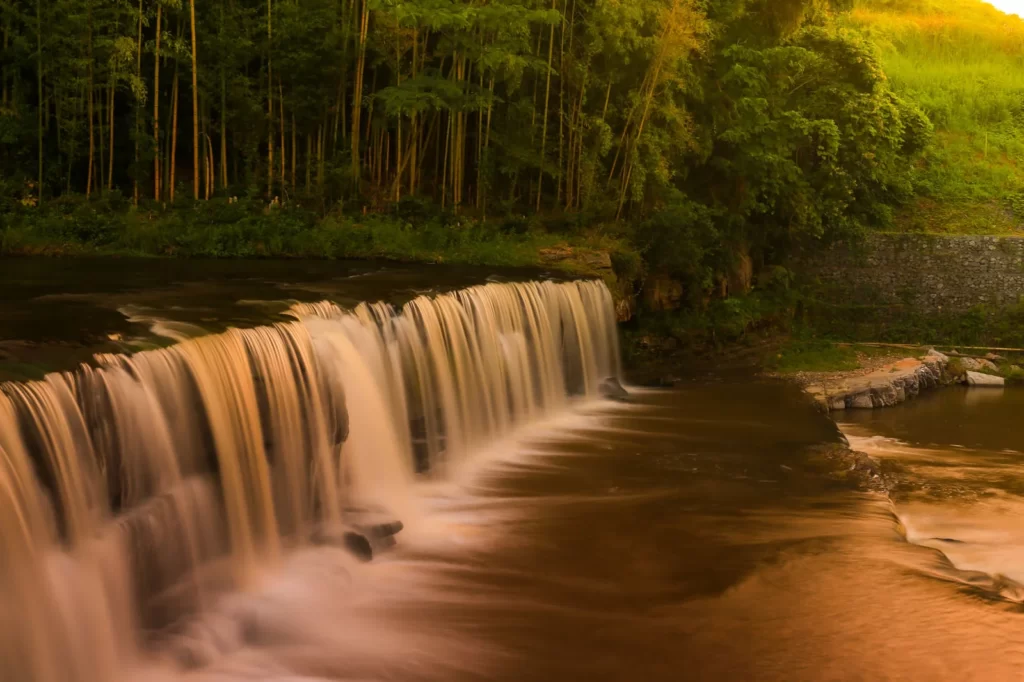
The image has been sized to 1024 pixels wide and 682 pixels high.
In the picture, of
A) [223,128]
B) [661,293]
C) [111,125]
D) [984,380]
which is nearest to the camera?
[111,125]

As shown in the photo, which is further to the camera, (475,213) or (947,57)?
(947,57)

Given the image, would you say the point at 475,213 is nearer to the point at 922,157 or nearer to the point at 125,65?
the point at 125,65

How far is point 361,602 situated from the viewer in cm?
802

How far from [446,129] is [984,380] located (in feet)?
37.4

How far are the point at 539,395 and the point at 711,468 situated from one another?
11.8 ft

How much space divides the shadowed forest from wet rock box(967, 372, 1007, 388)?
4.59 meters

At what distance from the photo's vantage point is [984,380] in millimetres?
19359

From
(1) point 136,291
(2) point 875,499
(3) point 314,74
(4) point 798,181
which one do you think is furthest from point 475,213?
(2) point 875,499

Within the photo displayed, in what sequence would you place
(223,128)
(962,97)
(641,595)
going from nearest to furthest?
1. (641,595)
2. (223,128)
3. (962,97)

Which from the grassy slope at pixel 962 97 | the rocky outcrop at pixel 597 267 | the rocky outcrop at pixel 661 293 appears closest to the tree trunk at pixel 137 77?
the rocky outcrop at pixel 597 267

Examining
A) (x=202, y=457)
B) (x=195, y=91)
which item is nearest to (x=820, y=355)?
(x=195, y=91)

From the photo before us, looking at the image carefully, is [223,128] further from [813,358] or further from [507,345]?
[813,358]

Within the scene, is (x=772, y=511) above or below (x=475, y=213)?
below

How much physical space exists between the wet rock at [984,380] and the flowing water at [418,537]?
Result: 6723 millimetres
